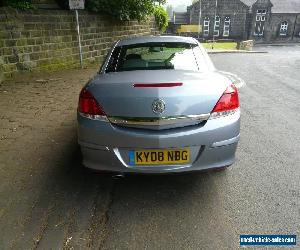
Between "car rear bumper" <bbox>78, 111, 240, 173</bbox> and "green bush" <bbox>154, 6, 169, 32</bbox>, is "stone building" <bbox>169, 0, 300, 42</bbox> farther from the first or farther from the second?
"car rear bumper" <bbox>78, 111, 240, 173</bbox>

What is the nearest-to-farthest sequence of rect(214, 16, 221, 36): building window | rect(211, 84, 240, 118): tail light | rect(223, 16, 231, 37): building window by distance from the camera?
rect(211, 84, 240, 118): tail light → rect(214, 16, 221, 36): building window → rect(223, 16, 231, 37): building window

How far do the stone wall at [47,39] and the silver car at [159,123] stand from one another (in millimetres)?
6677

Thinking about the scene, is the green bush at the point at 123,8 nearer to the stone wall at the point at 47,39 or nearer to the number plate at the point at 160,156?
the stone wall at the point at 47,39

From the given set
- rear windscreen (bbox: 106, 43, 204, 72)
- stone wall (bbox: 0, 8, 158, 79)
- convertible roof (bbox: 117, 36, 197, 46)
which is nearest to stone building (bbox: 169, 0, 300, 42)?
stone wall (bbox: 0, 8, 158, 79)

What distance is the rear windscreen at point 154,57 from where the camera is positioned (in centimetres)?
365

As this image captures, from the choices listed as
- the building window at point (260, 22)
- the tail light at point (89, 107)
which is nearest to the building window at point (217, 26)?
the building window at point (260, 22)

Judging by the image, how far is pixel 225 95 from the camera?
3008 mm

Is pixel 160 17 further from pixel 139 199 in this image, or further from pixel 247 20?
pixel 247 20

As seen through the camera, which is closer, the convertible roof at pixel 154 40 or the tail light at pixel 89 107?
the tail light at pixel 89 107

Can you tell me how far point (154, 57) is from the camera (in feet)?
13.0

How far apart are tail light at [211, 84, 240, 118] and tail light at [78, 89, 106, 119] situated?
106 centimetres

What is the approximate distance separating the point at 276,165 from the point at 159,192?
1.60 metres

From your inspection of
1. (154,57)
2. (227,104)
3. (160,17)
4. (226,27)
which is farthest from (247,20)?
(227,104)

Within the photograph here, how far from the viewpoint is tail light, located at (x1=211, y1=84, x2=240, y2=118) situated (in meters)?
2.95
